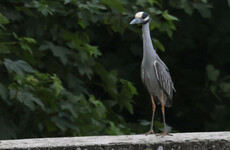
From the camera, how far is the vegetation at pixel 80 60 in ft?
17.3

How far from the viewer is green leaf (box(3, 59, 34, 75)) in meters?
4.99

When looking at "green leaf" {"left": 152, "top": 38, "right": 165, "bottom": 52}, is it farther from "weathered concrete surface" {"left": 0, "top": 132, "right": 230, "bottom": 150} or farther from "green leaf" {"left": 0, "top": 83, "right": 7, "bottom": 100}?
"weathered concrete surface" {"left": 0, "top": 132, "right": 230, "bottom": 150}

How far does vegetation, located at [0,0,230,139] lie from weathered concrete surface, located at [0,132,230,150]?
141 cm

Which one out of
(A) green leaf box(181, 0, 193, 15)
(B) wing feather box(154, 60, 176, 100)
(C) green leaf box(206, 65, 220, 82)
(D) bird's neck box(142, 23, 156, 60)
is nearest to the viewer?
(D) bird's neck box(142, 23, 156, 60)

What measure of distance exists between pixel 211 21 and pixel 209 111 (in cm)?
153

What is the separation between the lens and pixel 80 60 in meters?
5.96

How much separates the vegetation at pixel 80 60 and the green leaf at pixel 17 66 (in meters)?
0.01

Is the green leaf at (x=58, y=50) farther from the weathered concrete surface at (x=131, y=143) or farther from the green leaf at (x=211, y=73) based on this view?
the green leaf at (x=211, y=73)

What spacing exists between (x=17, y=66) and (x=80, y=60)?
3.55 feet

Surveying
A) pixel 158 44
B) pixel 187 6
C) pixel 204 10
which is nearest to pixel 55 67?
pixel 158 44

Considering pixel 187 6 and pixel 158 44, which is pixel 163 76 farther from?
pixel 187 6

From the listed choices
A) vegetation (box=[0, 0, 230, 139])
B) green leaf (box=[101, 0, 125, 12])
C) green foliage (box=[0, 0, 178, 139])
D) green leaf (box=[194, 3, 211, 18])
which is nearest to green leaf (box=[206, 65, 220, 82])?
vegetation (box=[0, 0, 230, 139])

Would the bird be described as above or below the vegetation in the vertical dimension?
above

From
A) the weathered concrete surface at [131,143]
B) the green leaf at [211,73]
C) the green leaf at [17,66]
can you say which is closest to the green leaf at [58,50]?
the green leaf at [17,66]
